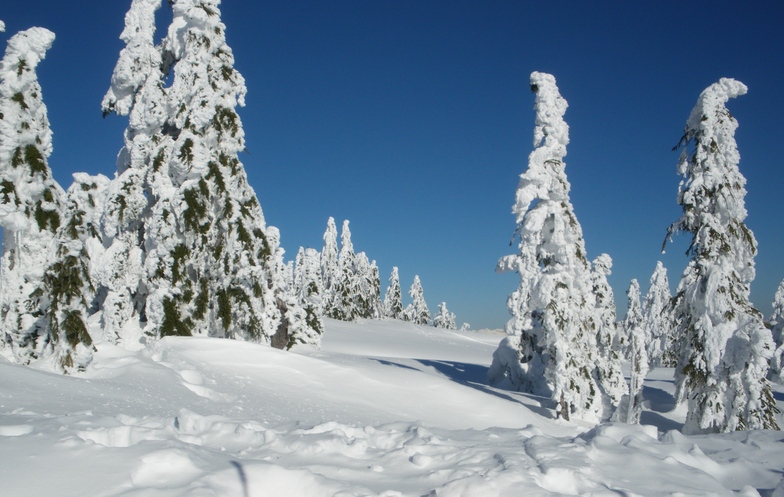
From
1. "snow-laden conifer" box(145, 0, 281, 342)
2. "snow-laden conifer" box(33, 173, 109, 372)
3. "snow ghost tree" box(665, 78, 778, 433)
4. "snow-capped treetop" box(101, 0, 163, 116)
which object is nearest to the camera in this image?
"snow-laden conifer" box(33, 173, 109, 372)

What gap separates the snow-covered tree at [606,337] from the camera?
1748 cm

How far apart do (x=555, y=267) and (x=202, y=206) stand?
9.64 meters

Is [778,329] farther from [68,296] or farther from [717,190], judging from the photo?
[68,296]

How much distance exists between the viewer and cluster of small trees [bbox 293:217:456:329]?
5447cm

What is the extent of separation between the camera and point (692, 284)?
1285 cm

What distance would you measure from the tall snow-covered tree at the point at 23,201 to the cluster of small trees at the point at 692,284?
10927 mm

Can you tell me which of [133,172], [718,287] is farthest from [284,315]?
[718,287]

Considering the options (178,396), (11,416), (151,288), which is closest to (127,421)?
(11,416)

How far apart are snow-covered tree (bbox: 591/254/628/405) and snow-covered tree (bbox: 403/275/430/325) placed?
5401cm

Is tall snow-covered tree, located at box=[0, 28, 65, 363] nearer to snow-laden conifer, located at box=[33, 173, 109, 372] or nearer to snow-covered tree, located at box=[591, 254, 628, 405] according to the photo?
snow-laden conifer, located at box=[33, 173, 109, 372]

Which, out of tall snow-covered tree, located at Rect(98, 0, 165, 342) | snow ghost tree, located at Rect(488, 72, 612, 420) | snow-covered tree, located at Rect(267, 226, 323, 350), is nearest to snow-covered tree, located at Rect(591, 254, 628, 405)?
snow ghost tree, located at Rect(488, 72, 612, 420)

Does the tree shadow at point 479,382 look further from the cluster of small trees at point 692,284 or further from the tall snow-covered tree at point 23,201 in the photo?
the tall snow-covered tree at point 23,201

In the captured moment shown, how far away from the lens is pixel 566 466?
380 centimetres

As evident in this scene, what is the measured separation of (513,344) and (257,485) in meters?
Result: 16.0
